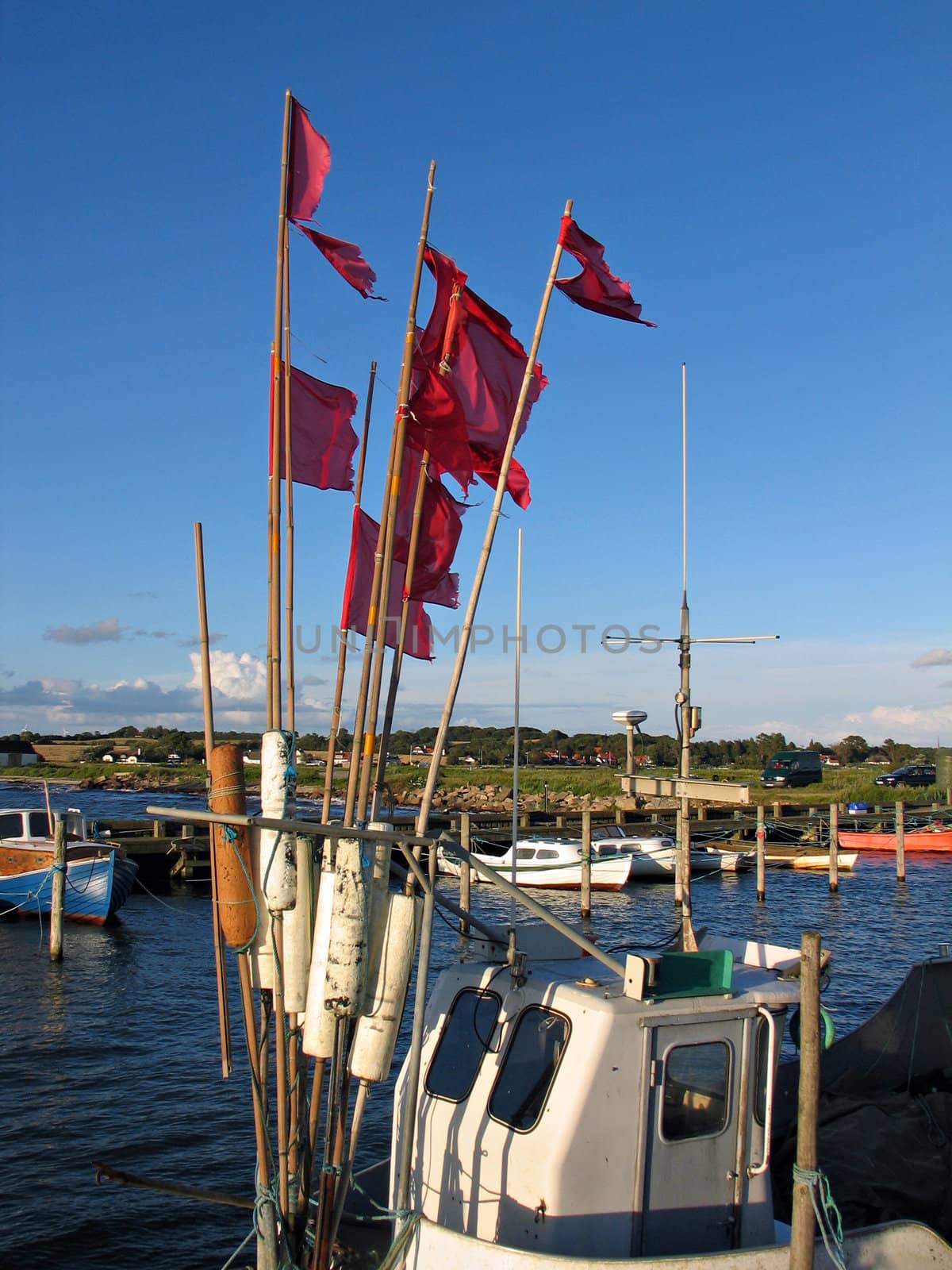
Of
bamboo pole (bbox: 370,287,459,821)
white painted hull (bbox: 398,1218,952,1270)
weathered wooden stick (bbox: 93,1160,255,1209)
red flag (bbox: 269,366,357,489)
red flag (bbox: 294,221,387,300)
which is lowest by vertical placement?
white painted hull (bbox: 398,1218,952,1270)

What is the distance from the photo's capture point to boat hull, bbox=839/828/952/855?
47406 mm

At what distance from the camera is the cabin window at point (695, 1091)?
7.09m

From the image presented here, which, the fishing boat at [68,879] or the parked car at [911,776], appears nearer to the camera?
the fishing boat at [68,879]

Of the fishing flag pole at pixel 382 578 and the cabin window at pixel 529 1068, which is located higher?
the fishing flag pole at pixel 382 578

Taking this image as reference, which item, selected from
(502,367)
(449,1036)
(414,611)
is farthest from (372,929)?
(502,367)

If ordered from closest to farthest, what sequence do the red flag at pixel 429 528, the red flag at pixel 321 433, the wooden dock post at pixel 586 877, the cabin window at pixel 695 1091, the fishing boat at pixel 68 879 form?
1. the cabin window at pixel 695 1091
2. the red flag at pixel 321 433
3. the red flag at pixel 429 528
4. the fishing boat at pixel 68 879
5. the wooden dock post at pixel 586 877

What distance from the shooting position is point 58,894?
2489 centimetres

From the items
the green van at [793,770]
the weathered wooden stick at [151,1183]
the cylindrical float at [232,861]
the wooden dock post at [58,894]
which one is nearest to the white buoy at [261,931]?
the cylindrical float at [232,861]

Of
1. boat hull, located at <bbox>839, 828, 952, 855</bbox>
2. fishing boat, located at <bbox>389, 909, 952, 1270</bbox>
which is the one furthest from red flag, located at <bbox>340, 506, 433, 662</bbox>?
boat hull, located at <bbox>839, 828, 952, 855</bbox>

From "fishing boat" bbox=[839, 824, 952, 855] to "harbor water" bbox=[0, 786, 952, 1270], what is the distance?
10.2m

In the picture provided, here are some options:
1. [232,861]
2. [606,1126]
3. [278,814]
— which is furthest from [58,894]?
[606,1126]

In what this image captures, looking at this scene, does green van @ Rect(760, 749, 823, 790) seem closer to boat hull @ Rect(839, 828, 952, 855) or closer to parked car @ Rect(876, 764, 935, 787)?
parked car @ Rect(876, 764, 935, 787)

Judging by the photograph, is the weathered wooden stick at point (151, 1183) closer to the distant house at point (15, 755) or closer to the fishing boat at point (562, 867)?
the fishing boat at point (562, 867)

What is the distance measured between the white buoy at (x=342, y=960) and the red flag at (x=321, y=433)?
10.6 feet
